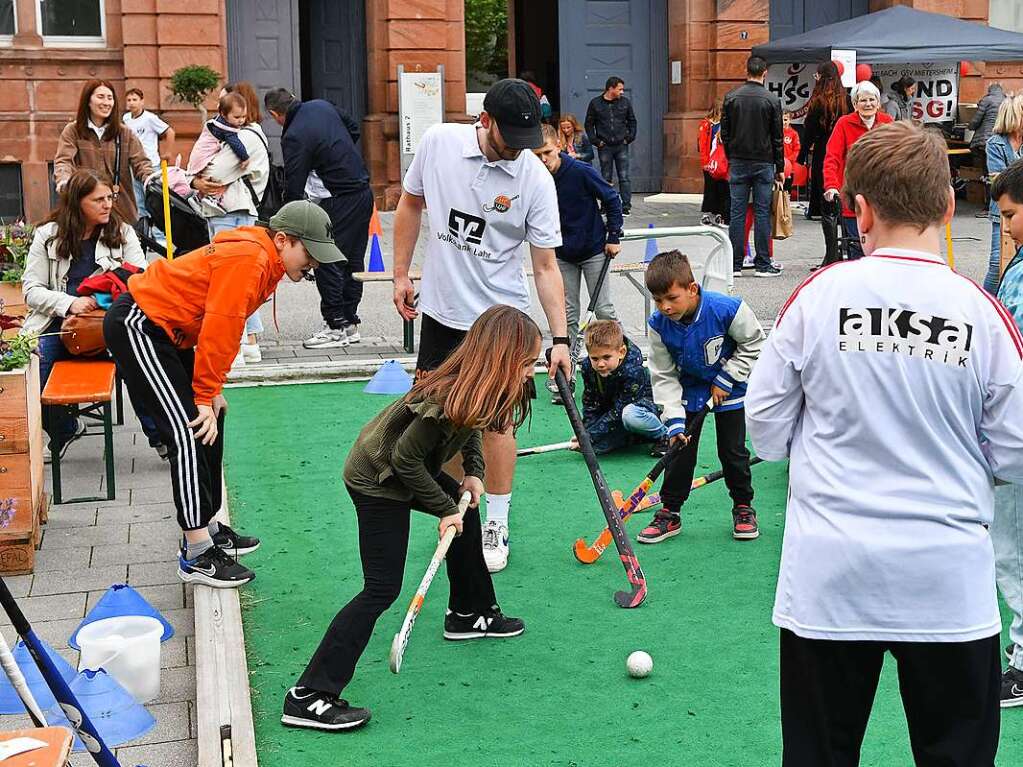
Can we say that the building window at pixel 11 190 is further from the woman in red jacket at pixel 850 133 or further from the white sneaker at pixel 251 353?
the woman in red jacket at pixel 850 133

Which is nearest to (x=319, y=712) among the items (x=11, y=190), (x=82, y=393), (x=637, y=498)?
(x=637, y=498)

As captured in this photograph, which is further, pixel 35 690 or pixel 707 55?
pixel 707 55

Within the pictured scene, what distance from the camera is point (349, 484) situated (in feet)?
14.4

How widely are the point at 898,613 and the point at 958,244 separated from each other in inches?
570

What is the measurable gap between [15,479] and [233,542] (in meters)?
0.92

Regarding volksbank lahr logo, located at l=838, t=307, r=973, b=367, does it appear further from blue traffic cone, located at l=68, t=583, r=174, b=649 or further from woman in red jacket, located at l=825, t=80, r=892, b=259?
woman in red jacket, located at l=825, t=80, r=892, b=259

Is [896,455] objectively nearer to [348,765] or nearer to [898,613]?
[898,613]

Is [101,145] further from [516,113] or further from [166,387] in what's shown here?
[516,113]

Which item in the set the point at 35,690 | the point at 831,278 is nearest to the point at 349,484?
the point at 35,690

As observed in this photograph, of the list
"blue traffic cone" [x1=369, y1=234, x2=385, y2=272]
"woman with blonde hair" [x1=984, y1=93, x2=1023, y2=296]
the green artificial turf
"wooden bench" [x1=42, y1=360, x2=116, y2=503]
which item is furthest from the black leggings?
"blue traffic cone" [x1=369, y1=234, x2=385, y2=272]

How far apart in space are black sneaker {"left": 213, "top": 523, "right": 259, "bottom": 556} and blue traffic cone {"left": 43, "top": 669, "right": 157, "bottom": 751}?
1.53 metres

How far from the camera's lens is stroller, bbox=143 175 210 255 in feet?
31.7

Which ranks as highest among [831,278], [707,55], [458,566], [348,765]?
[707,55]

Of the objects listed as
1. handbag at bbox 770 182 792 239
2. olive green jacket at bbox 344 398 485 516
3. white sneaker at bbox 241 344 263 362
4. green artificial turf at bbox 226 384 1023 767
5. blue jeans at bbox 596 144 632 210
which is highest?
blue jeans at bbox 596 144 632 210
